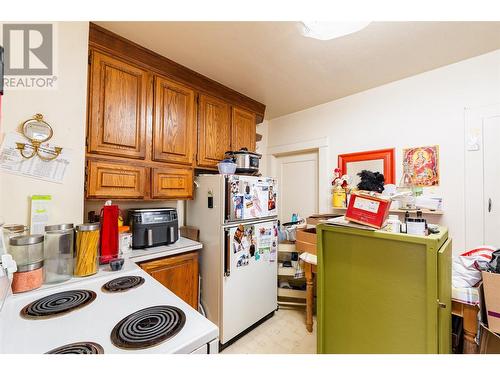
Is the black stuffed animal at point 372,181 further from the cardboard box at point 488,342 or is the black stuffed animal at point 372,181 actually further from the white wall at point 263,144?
the white wall at point 263,144

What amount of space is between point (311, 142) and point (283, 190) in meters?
0.77

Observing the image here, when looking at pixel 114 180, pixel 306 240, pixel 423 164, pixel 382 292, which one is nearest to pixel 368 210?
pixel 382 292

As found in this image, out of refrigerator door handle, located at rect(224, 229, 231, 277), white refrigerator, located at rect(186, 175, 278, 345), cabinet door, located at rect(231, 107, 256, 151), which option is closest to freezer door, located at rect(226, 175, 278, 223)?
white refrigerator, located at rect(186, 175, 278, 345)

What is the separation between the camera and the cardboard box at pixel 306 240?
1.87 m

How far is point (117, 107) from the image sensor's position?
56.5 inches

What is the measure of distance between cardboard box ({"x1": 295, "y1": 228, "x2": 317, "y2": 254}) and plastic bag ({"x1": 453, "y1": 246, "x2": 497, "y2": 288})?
895mm

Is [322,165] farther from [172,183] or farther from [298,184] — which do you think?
[172,183]

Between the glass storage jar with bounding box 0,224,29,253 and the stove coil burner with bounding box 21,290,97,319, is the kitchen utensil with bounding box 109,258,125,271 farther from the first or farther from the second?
the glass storage jar with bounding box 0,224,29,253

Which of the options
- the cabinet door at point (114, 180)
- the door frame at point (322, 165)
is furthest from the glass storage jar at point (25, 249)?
the door frame at point (322, 165)

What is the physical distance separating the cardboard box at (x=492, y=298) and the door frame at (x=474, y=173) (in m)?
0.81

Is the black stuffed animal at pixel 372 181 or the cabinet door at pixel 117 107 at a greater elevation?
the cabinet door at pixel 117 107
